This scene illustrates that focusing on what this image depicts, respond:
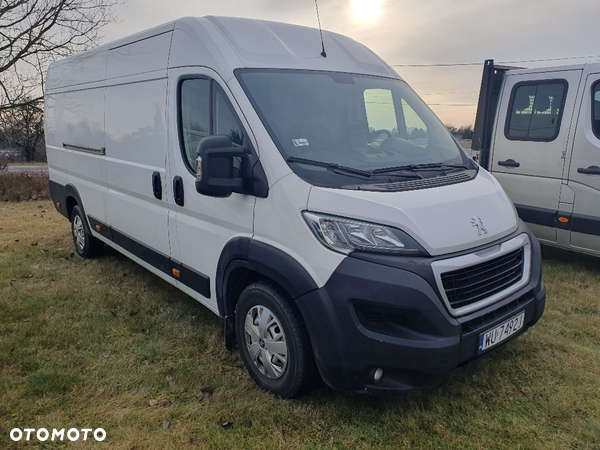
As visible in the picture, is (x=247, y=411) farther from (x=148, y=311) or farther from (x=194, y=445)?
(x=148, y=311)

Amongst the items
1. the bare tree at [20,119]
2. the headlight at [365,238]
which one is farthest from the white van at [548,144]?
the bare tree at [20,119]

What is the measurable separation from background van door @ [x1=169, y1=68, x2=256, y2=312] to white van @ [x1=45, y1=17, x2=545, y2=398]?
16 millimetres

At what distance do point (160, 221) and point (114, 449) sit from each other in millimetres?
1947

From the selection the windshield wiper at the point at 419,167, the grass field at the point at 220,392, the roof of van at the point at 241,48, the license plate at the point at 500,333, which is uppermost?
the roof of van at the point at 241,48

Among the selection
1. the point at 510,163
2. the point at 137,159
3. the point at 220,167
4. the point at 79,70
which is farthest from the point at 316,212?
the point at 79,70

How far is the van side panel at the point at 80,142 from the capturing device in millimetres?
5273

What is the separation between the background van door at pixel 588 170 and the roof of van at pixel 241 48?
2.72 meters

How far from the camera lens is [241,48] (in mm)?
3285

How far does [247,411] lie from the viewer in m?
2.98

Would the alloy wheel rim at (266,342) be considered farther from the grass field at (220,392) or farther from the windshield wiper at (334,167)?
the windshield wiper at (334,167)

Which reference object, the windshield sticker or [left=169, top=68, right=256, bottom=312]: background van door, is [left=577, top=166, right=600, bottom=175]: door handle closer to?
the windshield sticker

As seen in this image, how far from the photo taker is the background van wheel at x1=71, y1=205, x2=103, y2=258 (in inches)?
242

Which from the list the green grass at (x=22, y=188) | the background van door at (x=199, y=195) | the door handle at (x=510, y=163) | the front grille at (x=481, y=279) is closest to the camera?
the front grille at (x=481, y=279)

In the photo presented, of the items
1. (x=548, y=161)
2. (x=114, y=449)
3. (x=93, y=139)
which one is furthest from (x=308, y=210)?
(x=548, y=161)
